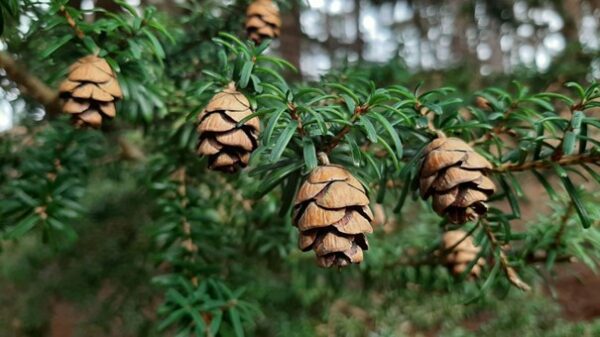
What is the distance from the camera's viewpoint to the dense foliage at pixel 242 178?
65 cm

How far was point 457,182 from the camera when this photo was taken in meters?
0.57

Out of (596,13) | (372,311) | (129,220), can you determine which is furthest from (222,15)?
(596,13)

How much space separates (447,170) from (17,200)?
2.61 feet

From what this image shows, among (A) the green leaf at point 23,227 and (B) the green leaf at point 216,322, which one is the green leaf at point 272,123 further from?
(A) the green leaf at point 23,227

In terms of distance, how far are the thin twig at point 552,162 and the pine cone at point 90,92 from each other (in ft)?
1.86

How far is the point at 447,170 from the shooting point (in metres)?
0.58

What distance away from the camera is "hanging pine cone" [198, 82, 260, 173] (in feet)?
1.93

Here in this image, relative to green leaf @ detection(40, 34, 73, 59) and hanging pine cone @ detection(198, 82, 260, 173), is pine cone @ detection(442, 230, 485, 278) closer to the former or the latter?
hanging pine cone @ detection(198, 82, 260, 173)

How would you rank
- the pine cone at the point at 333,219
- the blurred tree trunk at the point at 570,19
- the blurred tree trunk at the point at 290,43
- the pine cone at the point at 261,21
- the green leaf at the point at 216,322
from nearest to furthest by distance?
the pine cone at the point at 333,219 → the green leaf at the point at 216,322 → the pine cone at the point at 261,21 → the blurred tree trunk at the point at 570,19 → the blurred tree trunk at the point at 290,43

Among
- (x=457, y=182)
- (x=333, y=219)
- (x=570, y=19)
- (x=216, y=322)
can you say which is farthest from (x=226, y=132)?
(x=570, y=19)

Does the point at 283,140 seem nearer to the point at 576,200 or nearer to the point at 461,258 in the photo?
the point at 576,200

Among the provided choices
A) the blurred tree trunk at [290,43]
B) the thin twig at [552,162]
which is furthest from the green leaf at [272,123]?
the blurred tree trunk at [290,43]

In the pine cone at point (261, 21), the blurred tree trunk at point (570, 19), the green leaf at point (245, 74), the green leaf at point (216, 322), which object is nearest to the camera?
the green leaf at point (245, 74)

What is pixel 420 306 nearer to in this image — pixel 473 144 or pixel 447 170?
pixel 473 144
